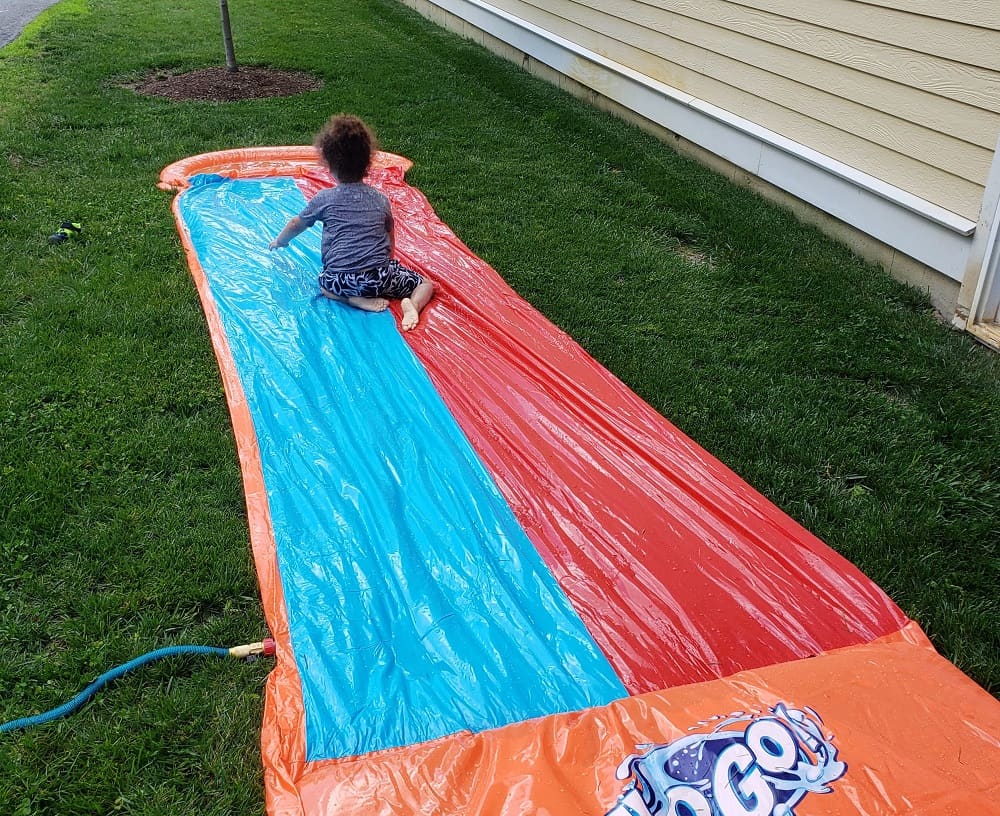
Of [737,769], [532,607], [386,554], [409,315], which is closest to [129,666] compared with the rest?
[386,554]

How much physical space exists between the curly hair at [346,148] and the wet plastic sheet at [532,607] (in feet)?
2.32

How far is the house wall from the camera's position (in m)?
4.04

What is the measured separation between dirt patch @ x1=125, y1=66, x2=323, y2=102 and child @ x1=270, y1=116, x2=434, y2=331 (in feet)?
12.8

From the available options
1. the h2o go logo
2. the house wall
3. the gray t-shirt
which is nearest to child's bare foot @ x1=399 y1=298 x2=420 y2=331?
the gray t-shirt

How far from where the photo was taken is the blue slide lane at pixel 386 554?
210 cm

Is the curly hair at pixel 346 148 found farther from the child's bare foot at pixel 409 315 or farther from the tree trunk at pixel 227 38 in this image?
the tree trunk at pixel 227 38

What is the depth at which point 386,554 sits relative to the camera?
8.46 ft

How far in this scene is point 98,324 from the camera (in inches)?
148

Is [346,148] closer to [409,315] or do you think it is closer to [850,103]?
[409,315]

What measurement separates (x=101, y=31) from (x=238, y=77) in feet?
10.4

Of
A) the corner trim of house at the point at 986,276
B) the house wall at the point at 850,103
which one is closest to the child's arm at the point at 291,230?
the house wall at the point at 850,103

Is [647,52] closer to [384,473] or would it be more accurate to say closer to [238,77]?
[238,77]

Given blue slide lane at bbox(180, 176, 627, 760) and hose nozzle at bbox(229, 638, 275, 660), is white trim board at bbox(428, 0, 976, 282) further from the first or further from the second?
hose nozzle at bbox(229, 638, 275, 660)

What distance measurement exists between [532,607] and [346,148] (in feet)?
8.61
